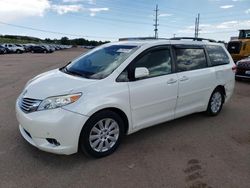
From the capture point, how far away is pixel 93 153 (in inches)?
143

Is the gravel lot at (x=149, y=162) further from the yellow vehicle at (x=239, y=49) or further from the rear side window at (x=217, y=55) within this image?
the yellow vehicle at (x=239, y=49)

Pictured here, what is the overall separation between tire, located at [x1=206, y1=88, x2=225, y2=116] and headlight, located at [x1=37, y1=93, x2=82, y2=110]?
3308mm

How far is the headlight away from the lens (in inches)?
132

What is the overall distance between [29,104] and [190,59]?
308 cm

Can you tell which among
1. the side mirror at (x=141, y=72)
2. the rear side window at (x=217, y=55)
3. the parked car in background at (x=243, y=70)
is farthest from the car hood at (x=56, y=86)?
the parked car in background at (x=243, y=70)

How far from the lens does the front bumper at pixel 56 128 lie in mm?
3285

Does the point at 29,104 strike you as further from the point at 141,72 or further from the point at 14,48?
the point at 14,48

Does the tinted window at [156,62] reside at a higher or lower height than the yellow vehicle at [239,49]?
higher

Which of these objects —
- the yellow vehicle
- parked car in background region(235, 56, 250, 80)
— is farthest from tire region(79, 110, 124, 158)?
the yellow vehicle

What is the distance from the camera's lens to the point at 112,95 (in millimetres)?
3633

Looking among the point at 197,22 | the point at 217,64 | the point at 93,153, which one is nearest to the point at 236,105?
the point at 217,64

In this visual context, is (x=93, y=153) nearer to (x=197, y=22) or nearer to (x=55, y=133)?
(x=55, y=133)

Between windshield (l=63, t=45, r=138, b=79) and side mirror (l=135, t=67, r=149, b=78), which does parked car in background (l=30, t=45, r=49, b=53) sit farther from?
side mirror (l=135, t=67, r=149, b=78)

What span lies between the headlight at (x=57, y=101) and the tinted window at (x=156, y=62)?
1.11 m
